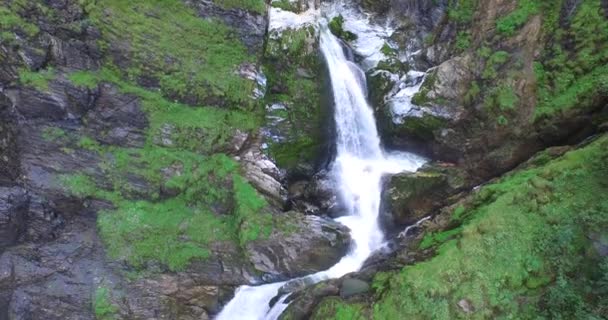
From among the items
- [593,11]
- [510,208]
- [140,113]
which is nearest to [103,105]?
[140,113]

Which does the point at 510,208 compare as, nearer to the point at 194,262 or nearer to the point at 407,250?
the point at 407,250

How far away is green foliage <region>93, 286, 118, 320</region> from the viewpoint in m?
10.2

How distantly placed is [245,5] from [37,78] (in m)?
7.47

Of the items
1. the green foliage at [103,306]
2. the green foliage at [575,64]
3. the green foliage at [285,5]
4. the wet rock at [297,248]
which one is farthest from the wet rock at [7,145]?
the green foliage at [575,64]

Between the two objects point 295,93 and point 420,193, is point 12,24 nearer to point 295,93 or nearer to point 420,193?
point 295,93

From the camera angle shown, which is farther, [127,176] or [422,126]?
[422,126]

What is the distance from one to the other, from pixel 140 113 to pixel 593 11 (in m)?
13.6

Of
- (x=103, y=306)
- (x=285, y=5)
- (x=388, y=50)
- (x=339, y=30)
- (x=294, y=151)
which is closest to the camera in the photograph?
(x=103, y=306)

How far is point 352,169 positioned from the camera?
13.6 meters

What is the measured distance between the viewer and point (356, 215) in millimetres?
12734

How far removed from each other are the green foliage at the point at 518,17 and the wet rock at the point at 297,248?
805 cm

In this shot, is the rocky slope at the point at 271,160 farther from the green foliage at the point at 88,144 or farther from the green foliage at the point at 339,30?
the green foliage at the point at 339,30

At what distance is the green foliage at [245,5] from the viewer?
14930 mm

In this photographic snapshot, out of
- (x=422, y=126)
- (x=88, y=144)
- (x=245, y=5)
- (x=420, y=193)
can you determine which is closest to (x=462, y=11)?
(x=422, y=126)
